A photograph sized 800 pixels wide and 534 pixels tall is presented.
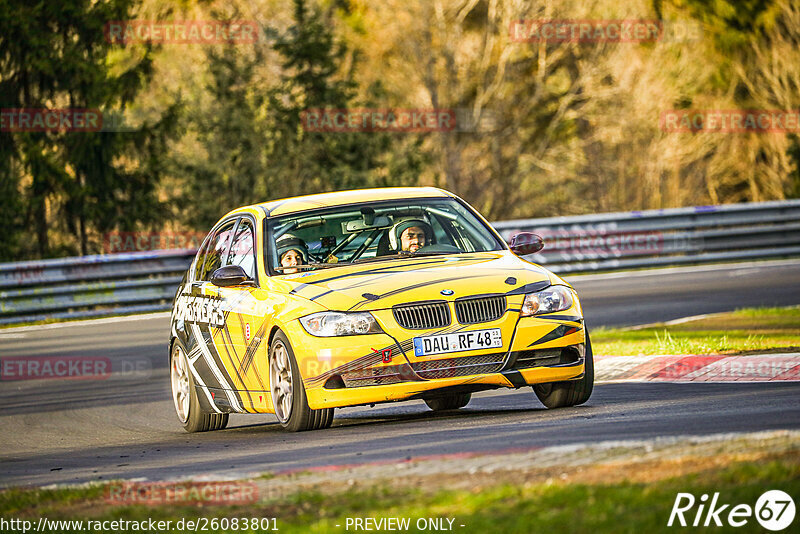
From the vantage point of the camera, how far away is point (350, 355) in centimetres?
921

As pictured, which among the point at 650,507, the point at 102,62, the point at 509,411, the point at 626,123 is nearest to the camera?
the point at 650,507

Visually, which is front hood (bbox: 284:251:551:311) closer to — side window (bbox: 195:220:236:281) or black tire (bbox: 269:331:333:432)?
black tire (bbox: 269:331:333:432)

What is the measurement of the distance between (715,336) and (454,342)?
610 cm

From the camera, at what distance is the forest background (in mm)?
29875

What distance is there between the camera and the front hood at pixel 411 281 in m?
9.34

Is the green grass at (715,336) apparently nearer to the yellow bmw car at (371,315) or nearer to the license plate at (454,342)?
the yellow bmw car at (371,315)

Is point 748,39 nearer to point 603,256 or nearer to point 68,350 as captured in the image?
point 603,256

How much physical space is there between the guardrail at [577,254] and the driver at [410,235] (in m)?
A: 12.8

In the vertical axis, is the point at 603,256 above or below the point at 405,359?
below

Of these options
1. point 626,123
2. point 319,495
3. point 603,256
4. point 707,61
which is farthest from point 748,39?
point 319,495

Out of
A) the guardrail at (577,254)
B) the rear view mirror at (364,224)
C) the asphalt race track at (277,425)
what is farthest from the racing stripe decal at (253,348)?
the guardrail at (577,254)

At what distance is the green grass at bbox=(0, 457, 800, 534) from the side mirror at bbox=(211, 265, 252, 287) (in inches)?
152

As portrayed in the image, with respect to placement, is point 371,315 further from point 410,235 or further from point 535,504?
point 535,504

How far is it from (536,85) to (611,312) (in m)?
19.7
